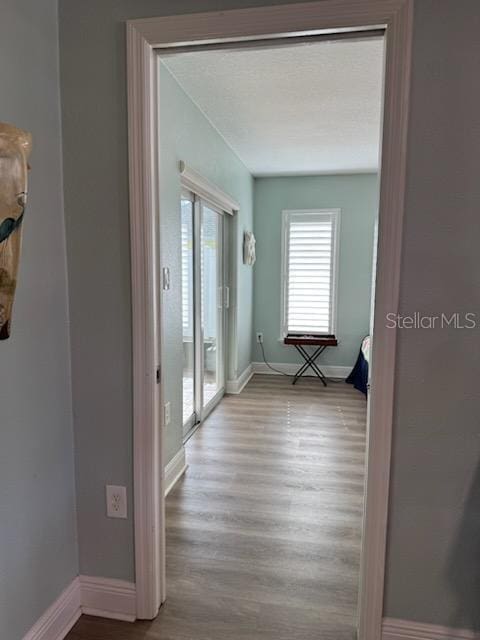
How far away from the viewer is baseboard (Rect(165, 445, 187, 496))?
2.66 metres

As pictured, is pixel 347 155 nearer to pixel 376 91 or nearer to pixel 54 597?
pixel 376 91

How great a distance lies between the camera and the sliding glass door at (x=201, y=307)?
3.38m

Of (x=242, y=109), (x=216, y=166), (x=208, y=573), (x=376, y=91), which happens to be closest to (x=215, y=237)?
(x=216, y=166)

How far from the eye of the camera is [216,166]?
3.63 metres

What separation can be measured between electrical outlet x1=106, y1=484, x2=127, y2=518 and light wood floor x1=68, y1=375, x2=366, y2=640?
1.44 ft

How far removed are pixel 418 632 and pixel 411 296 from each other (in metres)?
1.21

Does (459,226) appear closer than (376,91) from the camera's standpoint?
Yes

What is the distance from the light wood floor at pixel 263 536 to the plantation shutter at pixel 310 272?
189 centimetres

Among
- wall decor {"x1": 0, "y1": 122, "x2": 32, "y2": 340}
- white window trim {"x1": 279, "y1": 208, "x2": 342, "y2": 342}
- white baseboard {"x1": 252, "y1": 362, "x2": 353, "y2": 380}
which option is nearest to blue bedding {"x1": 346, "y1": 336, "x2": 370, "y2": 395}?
white baseboard {"x1": 252, "y1": 362, "x2": 353, "y2": 380}

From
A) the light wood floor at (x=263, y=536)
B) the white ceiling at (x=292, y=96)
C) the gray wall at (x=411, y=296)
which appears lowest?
the light wood floor at (x=263, y=536)

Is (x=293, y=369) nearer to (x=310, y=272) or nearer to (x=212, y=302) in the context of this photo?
(x=310, y=272)

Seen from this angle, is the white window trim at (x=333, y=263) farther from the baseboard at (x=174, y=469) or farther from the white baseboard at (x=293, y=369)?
the baseboard at (x=174, y=469)

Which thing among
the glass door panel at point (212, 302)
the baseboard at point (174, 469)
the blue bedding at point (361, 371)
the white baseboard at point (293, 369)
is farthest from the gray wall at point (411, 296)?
the white baseboard at point (293, 369)

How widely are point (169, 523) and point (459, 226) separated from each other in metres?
2.04
